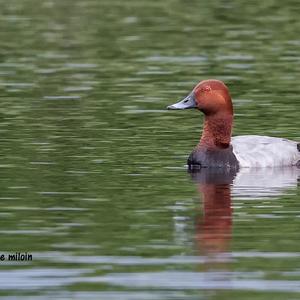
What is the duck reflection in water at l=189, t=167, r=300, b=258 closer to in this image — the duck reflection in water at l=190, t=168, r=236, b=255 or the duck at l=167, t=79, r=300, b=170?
the duck reflection in water at l=190, t=168, r=236, b=255

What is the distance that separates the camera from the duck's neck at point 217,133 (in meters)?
17.9

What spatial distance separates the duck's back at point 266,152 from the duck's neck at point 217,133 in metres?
0.27

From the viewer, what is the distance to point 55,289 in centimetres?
1138

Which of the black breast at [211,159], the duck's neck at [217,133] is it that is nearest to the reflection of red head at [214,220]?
the black breast at [211,159]

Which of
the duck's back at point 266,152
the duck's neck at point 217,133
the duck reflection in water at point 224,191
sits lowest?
the duck reflection in water at point 224,191

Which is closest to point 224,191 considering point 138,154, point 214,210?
point 214,210

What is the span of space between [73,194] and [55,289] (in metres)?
3.98

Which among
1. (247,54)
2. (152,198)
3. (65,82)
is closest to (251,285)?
(152,198)

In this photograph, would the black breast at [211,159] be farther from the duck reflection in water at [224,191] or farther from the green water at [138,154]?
the green water at [138,154]

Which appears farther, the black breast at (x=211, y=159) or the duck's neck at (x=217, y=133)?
the duck's neck at (x=217, y=133)

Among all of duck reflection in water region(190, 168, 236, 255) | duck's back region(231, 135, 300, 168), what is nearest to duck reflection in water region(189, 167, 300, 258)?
duck reflection in water region(190, 168, 236, 255)

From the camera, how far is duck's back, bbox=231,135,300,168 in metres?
17.5

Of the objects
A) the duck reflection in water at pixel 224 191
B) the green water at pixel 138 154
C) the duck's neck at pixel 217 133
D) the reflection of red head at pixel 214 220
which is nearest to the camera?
the green water at pixel 138 154

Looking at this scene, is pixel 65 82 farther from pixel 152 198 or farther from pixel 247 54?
pixel 152 198
